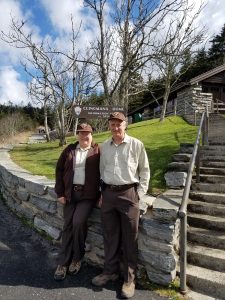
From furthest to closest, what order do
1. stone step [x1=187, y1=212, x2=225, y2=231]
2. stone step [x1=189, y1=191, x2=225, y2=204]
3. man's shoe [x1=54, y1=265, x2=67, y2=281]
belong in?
stone step [x1=189, y1=191, x2=225, y2=204]
stone step [x1=187, y1=212, x2=225, y2=231]
man's shoe [x1=54, y1=265, x2=67, y2=281]

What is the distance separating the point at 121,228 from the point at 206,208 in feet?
4.94

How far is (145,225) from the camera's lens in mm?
3799

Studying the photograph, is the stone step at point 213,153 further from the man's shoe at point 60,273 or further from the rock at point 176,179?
the man's shoe at point 60,273

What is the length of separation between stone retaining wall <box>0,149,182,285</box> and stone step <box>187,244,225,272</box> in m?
0.28

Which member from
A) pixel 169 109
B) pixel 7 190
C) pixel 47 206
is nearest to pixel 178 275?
pixel 47 206

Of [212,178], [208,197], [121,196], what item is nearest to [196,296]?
[121,196]

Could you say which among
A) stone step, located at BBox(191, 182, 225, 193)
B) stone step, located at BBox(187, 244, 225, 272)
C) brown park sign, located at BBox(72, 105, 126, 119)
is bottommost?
stone step, located at BBox(187, 244, 225, 272)

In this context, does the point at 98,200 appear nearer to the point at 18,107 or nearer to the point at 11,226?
the point at 11,226

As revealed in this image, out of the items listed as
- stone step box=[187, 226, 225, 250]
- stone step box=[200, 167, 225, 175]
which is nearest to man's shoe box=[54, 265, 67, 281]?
stone step box=[187, 226, 225, 250]

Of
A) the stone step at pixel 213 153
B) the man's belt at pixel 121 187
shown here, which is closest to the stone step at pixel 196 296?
the man's belt at pixel 121 187

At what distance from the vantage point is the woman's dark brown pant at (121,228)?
3.72 metres

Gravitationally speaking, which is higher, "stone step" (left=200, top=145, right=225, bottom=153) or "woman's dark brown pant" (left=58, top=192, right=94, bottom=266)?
"stone step" (left=200, top=145, right=225, bottom=153)

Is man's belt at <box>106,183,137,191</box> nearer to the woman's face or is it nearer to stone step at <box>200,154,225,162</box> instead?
the woman's face

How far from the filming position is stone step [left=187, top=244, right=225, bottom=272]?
3.87 m
